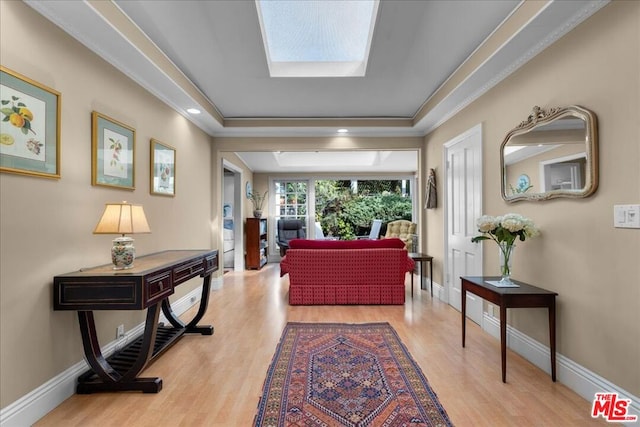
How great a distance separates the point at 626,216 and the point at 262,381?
241 centimetres

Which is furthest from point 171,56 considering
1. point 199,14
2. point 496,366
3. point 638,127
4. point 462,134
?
point 496,366

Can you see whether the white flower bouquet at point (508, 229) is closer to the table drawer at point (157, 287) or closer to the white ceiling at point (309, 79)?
the white ceiling at point (309, 79)

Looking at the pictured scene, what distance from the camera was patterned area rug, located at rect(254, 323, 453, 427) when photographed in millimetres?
1902

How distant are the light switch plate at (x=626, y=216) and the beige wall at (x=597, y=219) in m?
0.03

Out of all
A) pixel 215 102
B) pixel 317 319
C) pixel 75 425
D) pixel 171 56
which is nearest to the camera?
pixel 75 425

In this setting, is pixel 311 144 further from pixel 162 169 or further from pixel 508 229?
pixel 508 229

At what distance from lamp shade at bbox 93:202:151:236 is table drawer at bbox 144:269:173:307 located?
13.9 inches

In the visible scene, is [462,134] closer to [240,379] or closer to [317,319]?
[317,319]

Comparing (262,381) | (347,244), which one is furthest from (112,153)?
(347,244)

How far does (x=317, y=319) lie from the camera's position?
374 cm

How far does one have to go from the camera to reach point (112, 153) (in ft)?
8.87

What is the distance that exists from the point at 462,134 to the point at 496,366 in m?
2.44

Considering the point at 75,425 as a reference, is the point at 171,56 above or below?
above

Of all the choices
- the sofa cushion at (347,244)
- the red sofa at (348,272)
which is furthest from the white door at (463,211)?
the sofa cushion at (347,244)
